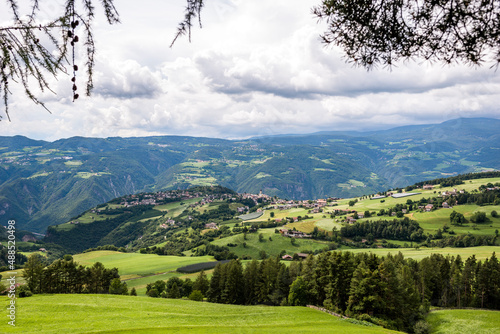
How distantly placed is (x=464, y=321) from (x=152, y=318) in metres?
40.0

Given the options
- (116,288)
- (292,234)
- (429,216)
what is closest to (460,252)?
(429,216)

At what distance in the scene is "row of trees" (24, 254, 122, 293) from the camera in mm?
43219

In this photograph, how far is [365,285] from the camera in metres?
36.4

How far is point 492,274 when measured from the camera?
43.2m

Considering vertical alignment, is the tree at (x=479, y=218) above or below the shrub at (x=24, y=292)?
below

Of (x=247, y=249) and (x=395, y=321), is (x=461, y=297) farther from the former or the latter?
(x=247, y=249)

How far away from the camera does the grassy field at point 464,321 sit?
106 feet

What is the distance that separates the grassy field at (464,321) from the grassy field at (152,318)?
37.5 feet

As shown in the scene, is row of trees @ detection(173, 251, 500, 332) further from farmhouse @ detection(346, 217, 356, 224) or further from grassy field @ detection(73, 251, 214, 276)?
farmhouse @ detection(346, 217, 356, 224)

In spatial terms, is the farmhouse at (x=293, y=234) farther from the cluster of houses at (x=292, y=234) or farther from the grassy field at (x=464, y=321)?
the grassy field at (x=464, y=321)

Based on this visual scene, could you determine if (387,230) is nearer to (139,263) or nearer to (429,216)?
(429,216)

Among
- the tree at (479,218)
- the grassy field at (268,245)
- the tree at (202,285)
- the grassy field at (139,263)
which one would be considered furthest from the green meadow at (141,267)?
the tree at (479,218)

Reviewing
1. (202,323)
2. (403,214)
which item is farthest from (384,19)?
(403,214)

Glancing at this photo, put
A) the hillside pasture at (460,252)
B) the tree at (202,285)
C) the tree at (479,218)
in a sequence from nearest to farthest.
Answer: the tree at (202,285) → the hillside pasture at (460,252) → the tree at (479,218)
